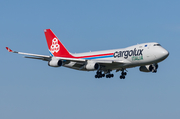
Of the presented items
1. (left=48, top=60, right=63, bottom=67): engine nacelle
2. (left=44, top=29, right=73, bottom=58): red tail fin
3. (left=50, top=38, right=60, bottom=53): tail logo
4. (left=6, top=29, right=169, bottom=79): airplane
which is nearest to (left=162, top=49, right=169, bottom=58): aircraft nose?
(left=6, top=29, right=169, bottom=79): airplane

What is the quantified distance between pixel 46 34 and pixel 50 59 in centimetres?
1554

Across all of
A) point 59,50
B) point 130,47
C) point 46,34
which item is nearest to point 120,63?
point 130,47

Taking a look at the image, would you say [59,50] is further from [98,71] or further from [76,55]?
[98,71]

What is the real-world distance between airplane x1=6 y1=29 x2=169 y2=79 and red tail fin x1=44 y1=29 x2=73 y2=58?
4.25 metres

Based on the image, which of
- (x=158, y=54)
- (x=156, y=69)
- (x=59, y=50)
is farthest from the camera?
(x=59, y=50)

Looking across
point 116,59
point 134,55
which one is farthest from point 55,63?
point 134,55

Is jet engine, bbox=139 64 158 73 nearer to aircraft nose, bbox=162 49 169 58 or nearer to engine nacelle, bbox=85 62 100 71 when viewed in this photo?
aircraft nose, bbox=162 49 169 58

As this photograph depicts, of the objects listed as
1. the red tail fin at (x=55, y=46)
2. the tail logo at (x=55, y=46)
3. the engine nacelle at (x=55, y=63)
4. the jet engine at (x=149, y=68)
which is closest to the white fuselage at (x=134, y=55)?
the jet engine at (x=149, y=68)

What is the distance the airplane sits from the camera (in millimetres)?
65250

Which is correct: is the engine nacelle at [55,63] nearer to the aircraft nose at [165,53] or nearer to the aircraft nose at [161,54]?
the aircraft nose at [161,54]

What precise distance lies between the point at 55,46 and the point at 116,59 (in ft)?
61.5

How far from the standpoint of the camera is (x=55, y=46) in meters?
82.0

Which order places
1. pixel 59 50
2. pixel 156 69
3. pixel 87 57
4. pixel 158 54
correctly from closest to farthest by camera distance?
pixel 158 54, pixel 156 69, pixel 87 57, pixel 59 50

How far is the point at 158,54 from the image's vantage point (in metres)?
64.5
